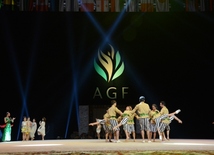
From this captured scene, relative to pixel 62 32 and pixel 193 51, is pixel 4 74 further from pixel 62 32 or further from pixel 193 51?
pixel 193 51

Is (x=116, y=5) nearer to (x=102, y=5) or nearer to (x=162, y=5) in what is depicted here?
(x=102, y=5)

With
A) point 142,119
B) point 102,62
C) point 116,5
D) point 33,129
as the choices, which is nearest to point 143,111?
point 142,119

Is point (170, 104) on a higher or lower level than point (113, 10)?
lower

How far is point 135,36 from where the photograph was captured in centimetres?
1758

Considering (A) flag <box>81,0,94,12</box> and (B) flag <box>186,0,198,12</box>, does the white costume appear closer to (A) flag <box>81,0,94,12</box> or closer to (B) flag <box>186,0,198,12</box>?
(A) flag <box>81,0,94,12</box>

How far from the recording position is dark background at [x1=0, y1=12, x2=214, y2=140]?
676 inches

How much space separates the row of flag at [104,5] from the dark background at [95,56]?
0.43 m

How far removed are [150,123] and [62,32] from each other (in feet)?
25.4

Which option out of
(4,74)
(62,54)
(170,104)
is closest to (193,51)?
(170,104)

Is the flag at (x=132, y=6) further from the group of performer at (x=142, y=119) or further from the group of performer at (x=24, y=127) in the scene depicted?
the group of performer at (x=24, y=127)

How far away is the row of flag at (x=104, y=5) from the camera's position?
17781 mm

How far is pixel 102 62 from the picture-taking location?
1806 cm

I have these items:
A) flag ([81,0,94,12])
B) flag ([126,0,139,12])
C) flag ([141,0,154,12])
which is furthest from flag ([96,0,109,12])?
flag ([141,0,154,12])

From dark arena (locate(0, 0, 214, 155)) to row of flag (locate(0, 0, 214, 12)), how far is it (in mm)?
52
